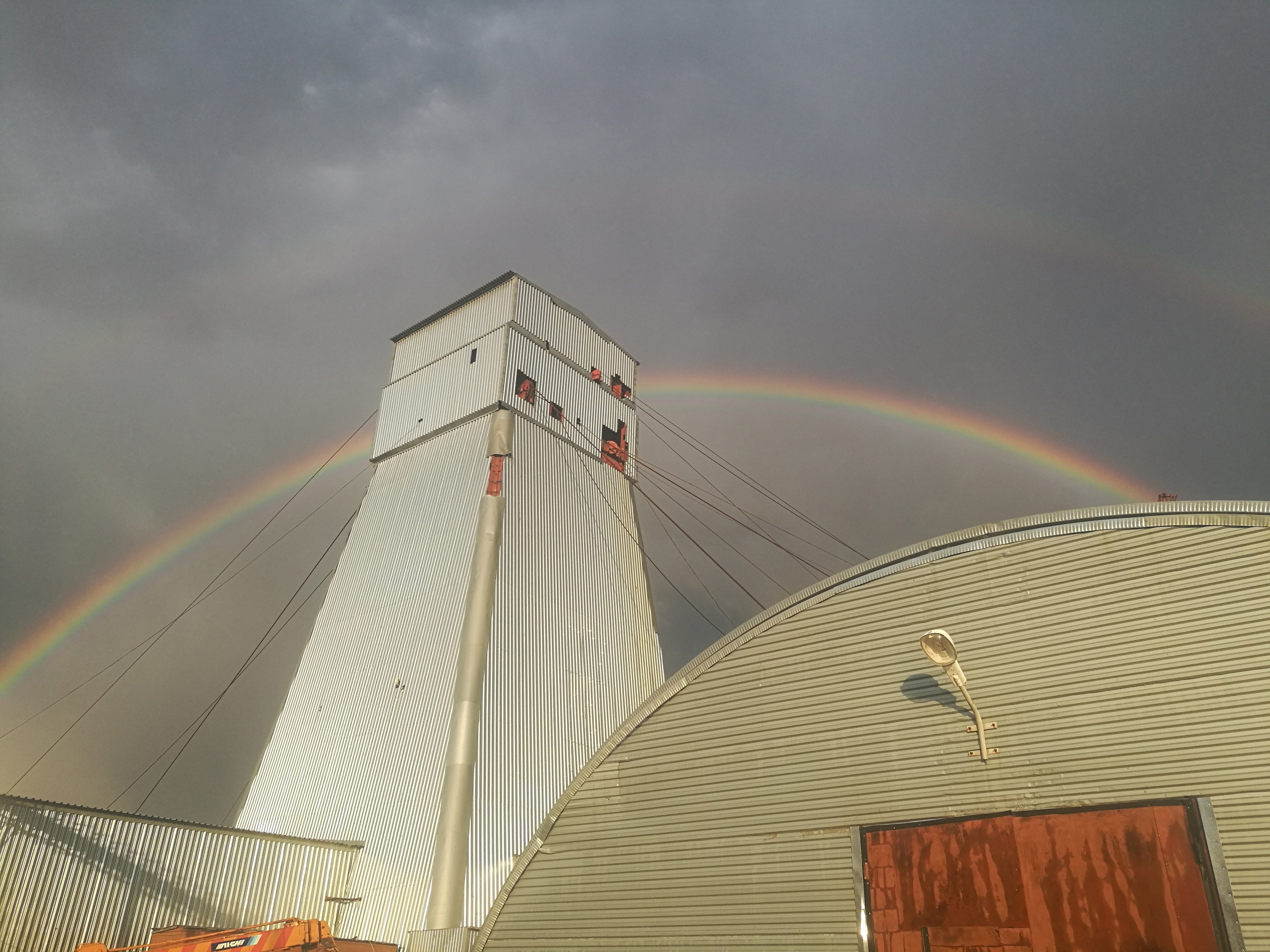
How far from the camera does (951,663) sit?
40.0 ft

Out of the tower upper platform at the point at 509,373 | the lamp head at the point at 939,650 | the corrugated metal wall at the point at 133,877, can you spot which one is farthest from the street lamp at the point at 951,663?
the tower upper platform at the point at 509,373

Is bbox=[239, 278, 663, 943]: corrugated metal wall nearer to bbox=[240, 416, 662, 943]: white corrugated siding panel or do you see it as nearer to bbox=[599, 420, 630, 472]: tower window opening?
bbox=[240, 416, 662, 943]: white corrugated siding panel

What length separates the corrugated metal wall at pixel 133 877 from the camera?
1791 centimetres

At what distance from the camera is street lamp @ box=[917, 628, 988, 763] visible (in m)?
12.0

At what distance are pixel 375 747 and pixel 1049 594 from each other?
61.9 feet

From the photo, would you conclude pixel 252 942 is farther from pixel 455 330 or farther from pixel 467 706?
pixel 455 330

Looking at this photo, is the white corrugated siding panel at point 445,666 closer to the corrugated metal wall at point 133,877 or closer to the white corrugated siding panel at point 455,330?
the corrugated metal wall at point 133,877

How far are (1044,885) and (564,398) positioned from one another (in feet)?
85.1

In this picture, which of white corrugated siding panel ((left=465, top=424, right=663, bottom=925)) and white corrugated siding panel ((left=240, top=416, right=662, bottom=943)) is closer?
white corrugated siding panel ((left=240, top=416, right=662, bottom=943))

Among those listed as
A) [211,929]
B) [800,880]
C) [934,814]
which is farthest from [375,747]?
[934,814]

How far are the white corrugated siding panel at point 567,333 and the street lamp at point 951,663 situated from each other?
24.4 m

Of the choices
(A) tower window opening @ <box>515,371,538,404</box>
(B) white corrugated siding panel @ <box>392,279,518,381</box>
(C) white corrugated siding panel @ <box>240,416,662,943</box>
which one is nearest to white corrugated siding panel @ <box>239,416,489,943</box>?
(C) white corrugated siding panel @ <box>240,416,662,943</box>

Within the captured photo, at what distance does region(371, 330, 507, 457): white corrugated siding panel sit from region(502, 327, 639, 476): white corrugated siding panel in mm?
617

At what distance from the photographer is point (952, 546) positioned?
48.1 ft
